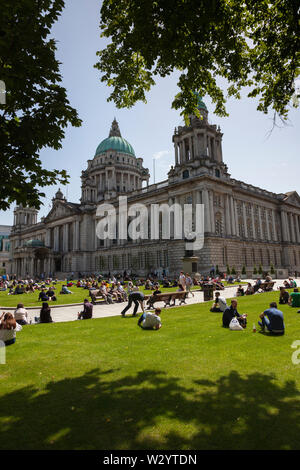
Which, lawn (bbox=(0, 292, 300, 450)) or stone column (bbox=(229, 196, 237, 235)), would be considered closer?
lawn (bbox=(0, 292, 300, 450))

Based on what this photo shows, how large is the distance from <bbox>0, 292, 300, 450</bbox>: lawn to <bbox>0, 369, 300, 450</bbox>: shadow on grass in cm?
2

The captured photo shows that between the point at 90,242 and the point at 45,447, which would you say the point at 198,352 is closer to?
the point at 45,447

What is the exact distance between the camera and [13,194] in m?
7.08

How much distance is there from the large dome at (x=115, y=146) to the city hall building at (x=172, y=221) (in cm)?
51

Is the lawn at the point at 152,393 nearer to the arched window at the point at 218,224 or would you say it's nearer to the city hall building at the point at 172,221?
the city hall building at the point at 172,221

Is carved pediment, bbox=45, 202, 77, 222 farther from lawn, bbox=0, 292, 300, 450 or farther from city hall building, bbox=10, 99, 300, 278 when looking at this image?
lawn, bbox=0, 292, 300, 450

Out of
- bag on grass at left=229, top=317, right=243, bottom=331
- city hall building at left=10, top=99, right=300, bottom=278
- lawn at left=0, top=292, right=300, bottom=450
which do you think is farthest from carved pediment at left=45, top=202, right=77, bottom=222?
lawn at left=0, top=292, right=300, bottom=450

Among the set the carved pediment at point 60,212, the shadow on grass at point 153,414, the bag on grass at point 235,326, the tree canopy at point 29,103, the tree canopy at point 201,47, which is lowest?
the shadow on grass at point 153,414

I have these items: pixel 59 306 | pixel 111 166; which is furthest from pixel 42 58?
pixel 111 166

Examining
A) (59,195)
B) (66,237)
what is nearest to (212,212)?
(66,237)

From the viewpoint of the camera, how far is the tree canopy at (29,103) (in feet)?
21.6

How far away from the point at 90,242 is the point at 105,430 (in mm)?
70065

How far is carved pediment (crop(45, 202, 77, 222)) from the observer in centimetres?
7594

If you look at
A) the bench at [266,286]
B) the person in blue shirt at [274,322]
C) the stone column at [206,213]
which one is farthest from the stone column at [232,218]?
the person in blue shirt at [274,322]
